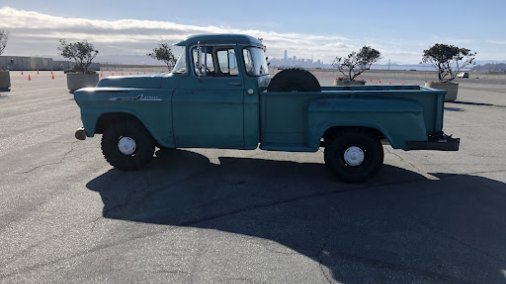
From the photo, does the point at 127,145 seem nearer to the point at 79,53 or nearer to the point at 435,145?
the point at 435,145

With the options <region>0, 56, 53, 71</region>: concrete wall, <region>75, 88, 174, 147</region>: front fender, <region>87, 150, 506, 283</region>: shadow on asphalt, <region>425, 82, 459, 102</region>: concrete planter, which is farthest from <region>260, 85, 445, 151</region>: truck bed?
<region>0, 56, 53, 71</region>: concrete wall

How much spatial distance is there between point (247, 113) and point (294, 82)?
0.87 metres

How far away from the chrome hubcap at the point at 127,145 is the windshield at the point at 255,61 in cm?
226

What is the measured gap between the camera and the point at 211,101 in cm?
653

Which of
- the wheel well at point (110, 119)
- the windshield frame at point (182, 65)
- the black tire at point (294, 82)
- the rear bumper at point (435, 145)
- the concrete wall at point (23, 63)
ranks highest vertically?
the concrete wall at point (23, 63)

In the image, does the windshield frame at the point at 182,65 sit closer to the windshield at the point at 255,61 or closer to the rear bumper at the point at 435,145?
the windshield at the point at 255,61

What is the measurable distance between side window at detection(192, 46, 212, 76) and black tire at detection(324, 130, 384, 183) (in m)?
2.24

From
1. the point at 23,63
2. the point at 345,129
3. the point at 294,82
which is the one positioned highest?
the point at 23,63

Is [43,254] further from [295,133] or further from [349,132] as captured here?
[349,132]

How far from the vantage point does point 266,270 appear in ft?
12.6

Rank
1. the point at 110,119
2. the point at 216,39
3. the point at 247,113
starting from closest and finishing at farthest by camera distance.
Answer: the point at 247,113 → the point at 216,39 → the point at 110,119

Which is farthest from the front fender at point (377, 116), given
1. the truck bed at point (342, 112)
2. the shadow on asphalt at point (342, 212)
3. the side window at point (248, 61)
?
the side window at point (248, 61)

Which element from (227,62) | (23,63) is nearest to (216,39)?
(227,62)

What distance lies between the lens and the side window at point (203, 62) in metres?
6.64
